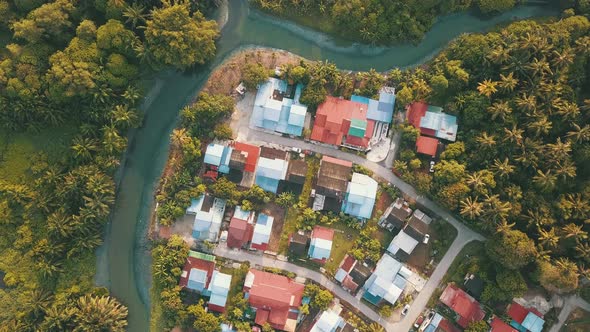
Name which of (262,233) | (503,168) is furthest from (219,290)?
(503,168)

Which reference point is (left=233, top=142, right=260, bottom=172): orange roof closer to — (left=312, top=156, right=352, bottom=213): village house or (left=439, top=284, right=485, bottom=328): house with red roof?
(left=312, top=156, right=352, bottom=213): village house

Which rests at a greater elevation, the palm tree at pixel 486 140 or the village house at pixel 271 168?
the palm tree at pixel 486 140

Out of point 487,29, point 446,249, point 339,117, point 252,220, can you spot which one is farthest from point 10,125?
point 487,29

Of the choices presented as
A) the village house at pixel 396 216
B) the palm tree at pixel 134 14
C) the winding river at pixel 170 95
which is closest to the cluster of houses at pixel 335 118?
the winding river at pixel 170 95

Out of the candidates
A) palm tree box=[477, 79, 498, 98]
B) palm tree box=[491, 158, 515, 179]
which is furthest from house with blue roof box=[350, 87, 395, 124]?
palm tree box=[491, 158, 515, 179]

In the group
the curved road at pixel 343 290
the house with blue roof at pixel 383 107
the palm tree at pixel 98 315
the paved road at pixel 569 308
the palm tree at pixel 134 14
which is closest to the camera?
the palm tree at pixel 98 315

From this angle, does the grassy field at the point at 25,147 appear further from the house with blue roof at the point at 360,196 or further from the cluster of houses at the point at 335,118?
the house with blue roof at the point at 360,196

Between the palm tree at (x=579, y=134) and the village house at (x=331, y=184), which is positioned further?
the village house at (x=331, y=184)

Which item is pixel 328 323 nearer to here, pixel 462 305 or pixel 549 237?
pixel 462 305
